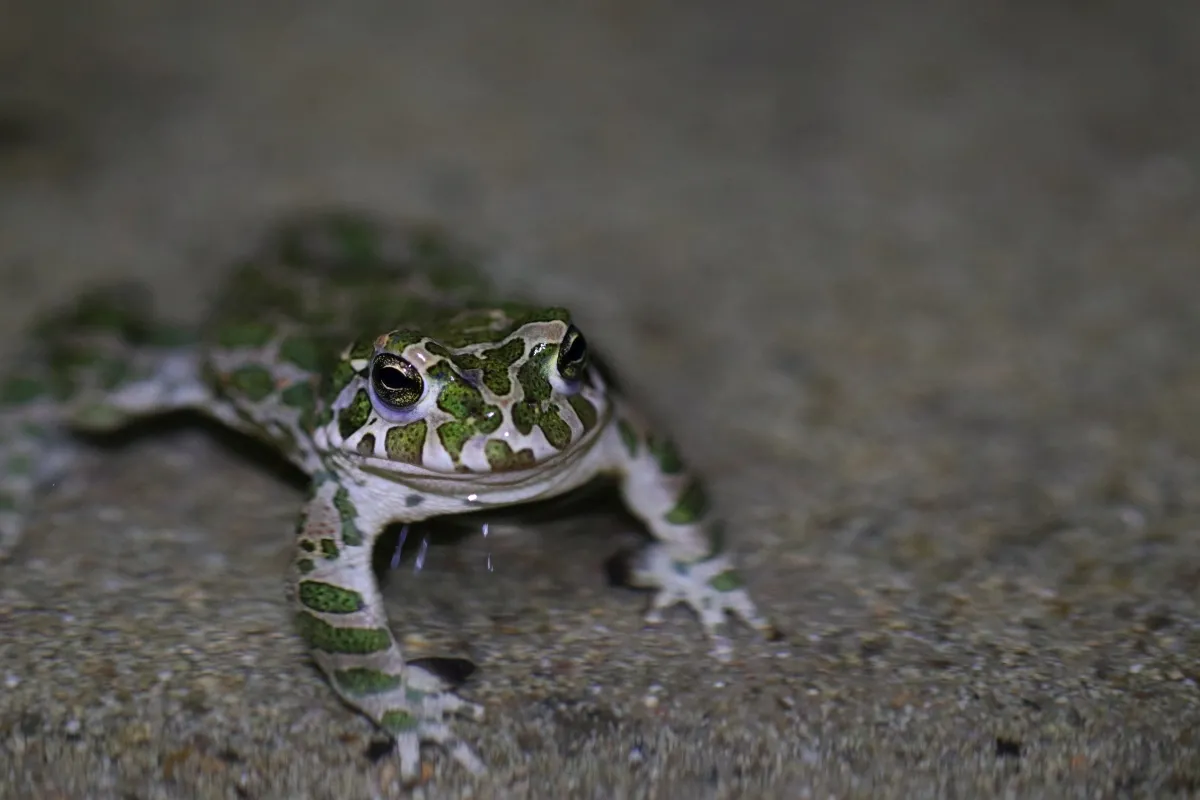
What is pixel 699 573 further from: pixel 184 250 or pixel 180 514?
pixel 184 250

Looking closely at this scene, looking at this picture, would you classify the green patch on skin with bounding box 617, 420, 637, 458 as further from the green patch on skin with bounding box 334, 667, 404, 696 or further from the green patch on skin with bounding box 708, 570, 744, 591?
the green patch on skin with bounding box 334, 667, 404, 696

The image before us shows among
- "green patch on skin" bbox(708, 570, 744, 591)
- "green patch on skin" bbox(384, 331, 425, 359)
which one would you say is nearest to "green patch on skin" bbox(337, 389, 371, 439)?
"green patch on skin" bbox(384, 331, 425, 359)

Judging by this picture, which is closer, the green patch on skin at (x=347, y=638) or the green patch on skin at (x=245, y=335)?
the green patch on skin at (x=347, y=638)

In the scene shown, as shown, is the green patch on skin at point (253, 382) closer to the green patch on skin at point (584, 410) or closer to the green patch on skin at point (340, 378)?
the green patch on skin at point (340, 378)

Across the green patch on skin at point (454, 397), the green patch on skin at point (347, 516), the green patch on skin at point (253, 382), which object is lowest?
the green patch on skin at point (347, 516)

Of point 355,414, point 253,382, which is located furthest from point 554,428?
point 253,382

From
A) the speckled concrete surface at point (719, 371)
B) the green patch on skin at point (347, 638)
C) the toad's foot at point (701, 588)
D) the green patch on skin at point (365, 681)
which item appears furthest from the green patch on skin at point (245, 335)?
the toad's foot at point (701, 588)

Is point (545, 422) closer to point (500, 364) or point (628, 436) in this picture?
point (500, 364)

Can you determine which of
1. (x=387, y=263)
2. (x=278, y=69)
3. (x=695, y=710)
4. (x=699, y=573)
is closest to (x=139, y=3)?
(x=278, y=69)
